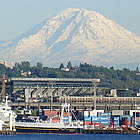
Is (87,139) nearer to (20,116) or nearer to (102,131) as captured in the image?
(102,131)

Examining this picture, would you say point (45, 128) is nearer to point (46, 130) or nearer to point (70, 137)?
point (46, 130)

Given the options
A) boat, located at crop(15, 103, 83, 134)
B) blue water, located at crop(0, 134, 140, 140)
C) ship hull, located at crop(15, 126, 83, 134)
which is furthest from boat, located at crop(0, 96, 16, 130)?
blue water, located at crop(0, 134, 140, 140)

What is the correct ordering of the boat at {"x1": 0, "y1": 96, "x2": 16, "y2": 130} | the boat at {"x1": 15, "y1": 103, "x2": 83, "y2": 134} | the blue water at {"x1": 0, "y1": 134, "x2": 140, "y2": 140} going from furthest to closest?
the boat at {"x1": 15, "y1": 103, "x2": 83, "y2": 134}, the boat at {"x1": 0, "y1": 96, "x2": 16, "y2": 130}, the blue water at {"x1": 0, "y1": 134, "x2": 140, "y2": 140}

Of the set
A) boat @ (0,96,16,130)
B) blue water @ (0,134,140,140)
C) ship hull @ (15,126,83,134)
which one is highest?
boat @ (0,96,16,130)

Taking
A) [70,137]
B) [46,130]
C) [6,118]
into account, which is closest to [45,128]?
[46,130]

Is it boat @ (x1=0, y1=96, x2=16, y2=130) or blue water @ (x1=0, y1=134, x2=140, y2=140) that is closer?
blue water @ (x1=0, y1=134, x2=140, y2=140)

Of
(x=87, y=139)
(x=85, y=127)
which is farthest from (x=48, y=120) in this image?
A: (x=87, y=139)

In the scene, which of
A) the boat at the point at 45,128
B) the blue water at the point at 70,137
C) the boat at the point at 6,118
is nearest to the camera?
the blue water at the point at 70,137

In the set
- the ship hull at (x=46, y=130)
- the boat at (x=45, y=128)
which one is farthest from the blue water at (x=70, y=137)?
the boat at (x=45, y=128)

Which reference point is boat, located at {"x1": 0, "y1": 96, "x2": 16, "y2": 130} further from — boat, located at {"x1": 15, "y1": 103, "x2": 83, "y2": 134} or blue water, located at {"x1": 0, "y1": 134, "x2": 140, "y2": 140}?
blue water, located at {"x1": 0, "y1": 134, "x2": 140, "y2": 140}

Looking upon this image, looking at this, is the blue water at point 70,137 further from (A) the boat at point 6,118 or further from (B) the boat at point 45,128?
(A) the boat at point 6,118

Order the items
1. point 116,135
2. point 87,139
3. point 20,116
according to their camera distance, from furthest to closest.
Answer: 1. point 20,116
2. point 116,135
3. point 87,139

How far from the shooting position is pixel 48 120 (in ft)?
618

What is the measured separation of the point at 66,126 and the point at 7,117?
9.73 meters
